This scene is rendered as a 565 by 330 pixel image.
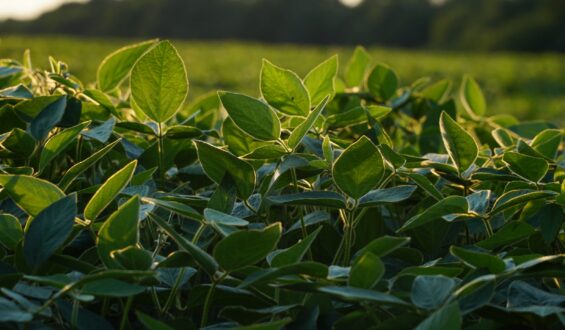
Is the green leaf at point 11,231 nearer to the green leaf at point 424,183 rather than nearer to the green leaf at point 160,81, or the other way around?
the green leaf at point 160,81

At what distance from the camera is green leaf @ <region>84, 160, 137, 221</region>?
0.59 meters

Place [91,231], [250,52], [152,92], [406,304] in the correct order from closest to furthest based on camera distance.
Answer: [406,304]
[91,231]
[152,92]
[250,52]

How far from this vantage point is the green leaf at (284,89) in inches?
29.8

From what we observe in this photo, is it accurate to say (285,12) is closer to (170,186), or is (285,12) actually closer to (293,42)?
(293,42)

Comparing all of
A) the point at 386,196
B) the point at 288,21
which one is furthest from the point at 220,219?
the point at 288,21

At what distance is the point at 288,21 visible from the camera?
122ft

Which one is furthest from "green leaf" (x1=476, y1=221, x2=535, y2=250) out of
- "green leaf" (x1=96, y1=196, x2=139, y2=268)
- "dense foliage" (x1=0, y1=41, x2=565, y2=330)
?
"green leaf" (x1=96, y1=196, x2=139, y2=268)

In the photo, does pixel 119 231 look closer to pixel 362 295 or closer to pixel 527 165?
pixel 362 295

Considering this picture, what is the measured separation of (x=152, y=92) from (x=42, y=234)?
8.4 inches

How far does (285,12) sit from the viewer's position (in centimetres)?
3750

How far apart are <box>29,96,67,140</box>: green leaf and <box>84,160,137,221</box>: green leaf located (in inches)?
7.2

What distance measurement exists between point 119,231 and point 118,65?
1.33 ft

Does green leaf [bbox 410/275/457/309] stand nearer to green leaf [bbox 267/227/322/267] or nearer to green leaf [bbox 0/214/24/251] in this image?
green leaf [bbox 267/227/322/267]

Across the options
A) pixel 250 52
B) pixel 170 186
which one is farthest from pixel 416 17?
pixel 170 186
